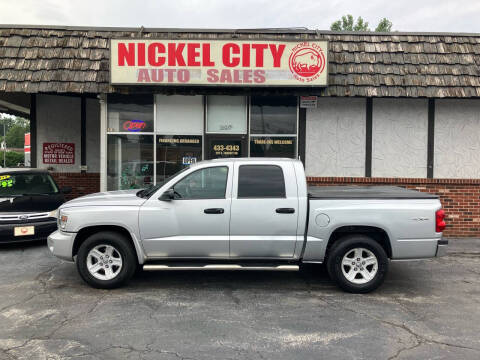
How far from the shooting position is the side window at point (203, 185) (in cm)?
558

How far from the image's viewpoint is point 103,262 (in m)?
5.57

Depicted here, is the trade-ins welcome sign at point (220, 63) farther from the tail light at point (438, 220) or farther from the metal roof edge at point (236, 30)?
the tail light at point (438, 220)

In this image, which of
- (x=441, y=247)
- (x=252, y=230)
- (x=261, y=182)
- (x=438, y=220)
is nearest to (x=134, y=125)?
(x=261, y=182)

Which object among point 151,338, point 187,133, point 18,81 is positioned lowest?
point 151,338

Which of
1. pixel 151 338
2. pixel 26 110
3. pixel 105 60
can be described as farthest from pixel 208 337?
pixel 26 110

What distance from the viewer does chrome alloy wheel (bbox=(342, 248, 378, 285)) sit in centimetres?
550

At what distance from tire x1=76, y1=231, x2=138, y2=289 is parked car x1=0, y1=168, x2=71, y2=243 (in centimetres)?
289

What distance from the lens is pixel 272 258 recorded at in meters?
5.55

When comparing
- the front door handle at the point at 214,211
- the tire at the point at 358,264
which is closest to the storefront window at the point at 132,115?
the front door handle at the point at 214,211

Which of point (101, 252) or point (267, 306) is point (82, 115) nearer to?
point (101, 252)

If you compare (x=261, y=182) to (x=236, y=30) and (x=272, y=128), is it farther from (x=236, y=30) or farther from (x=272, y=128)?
(x=236, y=30)

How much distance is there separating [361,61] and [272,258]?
234 inches

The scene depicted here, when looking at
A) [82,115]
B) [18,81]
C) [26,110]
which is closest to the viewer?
[18,81]

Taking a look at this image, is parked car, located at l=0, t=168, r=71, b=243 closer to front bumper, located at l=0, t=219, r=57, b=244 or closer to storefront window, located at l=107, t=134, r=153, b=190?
front bumper, located at l=0, t=219, r=57, b=244
